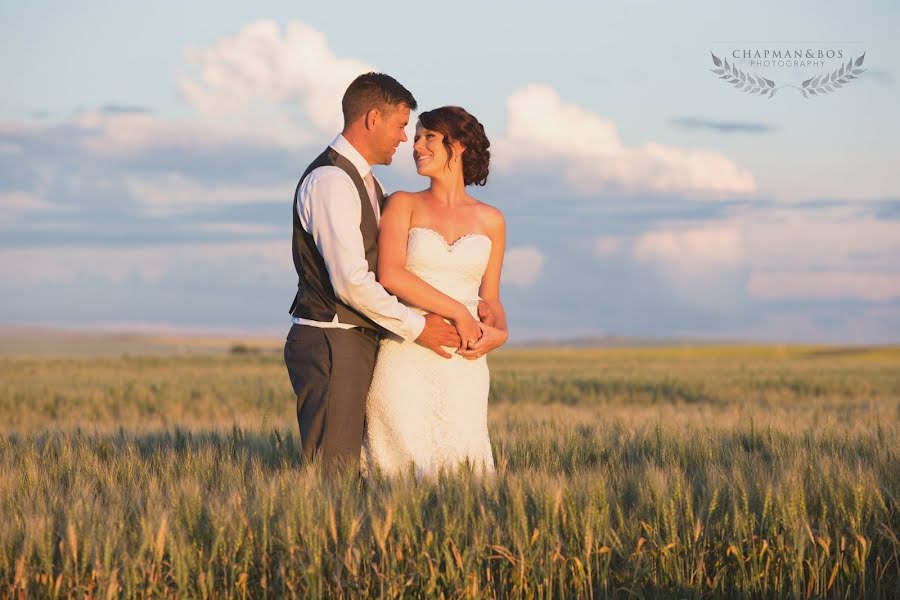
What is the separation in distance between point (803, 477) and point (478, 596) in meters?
1.99

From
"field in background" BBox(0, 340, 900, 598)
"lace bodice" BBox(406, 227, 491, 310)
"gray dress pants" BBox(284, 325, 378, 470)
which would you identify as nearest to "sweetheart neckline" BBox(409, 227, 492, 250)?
"lace bodice" BBox(406, 227, 491, 310)

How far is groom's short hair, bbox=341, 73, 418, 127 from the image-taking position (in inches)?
215

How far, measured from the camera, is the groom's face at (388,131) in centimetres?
550

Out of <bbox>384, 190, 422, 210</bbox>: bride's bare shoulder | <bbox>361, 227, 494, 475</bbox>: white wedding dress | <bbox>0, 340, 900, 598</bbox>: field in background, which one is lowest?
<bbox>0, 340, 900, 598</bbox>: field in background

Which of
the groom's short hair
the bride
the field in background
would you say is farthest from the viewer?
the bride

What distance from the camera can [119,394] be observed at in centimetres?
1795

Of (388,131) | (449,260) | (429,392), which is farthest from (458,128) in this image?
(429,392)

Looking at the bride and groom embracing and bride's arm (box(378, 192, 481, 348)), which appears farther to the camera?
bride's arm (box(378, 192, 481, 348))

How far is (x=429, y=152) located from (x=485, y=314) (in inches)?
38.1

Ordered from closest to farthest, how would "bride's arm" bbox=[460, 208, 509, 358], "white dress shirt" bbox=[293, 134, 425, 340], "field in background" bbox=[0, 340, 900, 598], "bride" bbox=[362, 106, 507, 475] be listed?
1. "field in background" bbox=[0, 340, 900, 598]
2. "white dress shirt" bbox=[293, 134, 425, 340]
3. "bride" bbox=[362, 106, 507, 475]
4. "bride's arm" bbox=[460, 208, 509, 358]

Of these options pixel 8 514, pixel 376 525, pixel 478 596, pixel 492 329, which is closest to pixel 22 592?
pixel 8 514

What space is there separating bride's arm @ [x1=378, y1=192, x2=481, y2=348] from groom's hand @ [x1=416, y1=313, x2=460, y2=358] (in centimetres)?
4

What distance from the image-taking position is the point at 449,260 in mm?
5680

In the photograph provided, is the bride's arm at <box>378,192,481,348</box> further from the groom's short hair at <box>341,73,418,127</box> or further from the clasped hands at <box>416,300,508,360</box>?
the groom's short hair at <box>341,73,418,127</box>
